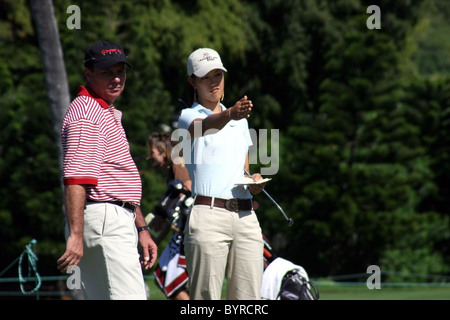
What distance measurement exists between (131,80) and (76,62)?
48.0 inches

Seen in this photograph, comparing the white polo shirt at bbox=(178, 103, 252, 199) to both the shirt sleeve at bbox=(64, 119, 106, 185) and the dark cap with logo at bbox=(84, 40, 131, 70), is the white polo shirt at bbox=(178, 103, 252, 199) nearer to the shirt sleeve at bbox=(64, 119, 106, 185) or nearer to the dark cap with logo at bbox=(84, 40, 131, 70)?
the dark cap with logo at bbox=(84, 40, 131, 70)

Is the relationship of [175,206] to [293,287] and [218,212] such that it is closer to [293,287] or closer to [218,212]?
[293,287]

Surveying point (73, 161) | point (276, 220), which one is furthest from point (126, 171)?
point (276, 220)

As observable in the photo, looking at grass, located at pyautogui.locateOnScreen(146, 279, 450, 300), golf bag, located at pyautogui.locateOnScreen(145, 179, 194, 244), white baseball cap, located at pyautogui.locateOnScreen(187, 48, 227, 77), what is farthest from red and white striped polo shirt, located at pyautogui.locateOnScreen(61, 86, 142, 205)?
grass, located at pyautogui.locateOnScreen(146, 279, 450, 300)

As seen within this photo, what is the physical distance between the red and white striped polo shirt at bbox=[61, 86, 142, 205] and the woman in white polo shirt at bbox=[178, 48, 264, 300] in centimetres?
62

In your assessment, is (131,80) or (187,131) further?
(131,80)

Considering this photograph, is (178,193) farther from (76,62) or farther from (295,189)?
(295,189)

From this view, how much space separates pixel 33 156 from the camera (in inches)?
657

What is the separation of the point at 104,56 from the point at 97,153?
0.56 metres

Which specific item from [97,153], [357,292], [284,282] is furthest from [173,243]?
[357,292]

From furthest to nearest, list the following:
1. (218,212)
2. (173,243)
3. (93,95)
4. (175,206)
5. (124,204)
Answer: (173,243), (175,206), (218,212), (93,95), (124,204)

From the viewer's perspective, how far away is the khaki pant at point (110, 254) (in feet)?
14.8

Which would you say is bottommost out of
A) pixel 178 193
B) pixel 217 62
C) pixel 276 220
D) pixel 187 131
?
pixel 276 220

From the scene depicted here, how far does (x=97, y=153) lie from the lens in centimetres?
453
